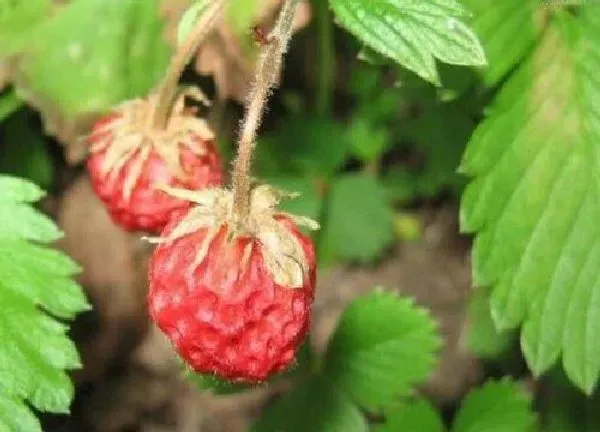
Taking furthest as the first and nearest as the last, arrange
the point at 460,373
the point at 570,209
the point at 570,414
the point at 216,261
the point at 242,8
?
the point at 460,373
the point at 570,414
the point at 242,8
the point at 570,209
the point at 216,261

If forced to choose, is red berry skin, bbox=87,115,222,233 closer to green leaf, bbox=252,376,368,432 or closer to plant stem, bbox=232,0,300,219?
plant stem, bbox=232,0,300,219

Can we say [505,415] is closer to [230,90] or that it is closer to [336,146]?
[230,90]

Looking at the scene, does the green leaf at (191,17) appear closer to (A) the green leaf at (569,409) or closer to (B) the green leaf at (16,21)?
(B) the green leaf at (16,21)

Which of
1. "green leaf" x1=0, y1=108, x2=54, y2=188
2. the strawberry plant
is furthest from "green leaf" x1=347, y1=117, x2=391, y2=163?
"green leaf" x1=0, y1=108, x2=54, y2=188

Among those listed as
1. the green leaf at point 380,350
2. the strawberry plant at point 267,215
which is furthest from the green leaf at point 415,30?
the green leaf at point 380,350

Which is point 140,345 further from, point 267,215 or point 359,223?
point 267,215

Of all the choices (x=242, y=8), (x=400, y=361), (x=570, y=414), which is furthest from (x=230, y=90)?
(x=570, y=414)
